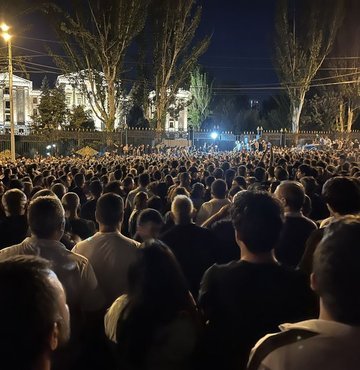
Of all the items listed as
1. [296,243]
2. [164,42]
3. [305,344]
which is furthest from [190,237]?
[164,42]

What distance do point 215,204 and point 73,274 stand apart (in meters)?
3.92

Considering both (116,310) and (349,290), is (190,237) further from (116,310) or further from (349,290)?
(349,290)

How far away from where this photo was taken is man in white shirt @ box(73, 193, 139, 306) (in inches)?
166

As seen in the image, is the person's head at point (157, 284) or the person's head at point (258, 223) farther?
the person's head at point (258, 223)

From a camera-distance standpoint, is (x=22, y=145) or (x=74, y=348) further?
(x=22, y=145)

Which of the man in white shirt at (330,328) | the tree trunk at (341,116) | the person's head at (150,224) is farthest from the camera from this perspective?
the tree trunk at (341,116)

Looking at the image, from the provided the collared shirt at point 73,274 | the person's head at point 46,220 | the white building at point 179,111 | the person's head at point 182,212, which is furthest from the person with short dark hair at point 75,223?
the white building at point 179,111

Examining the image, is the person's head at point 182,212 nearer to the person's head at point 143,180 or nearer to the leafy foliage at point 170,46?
the person's head at point 143,180

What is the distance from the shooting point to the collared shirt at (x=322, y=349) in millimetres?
1860

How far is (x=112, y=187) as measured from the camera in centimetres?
846

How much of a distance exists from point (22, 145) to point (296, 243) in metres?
33.7

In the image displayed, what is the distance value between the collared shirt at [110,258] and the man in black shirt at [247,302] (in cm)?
137

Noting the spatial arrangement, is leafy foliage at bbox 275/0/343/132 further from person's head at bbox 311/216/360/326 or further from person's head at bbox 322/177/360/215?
person's head at bbox 311/216/360/326

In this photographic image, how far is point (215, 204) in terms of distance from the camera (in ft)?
24.3
